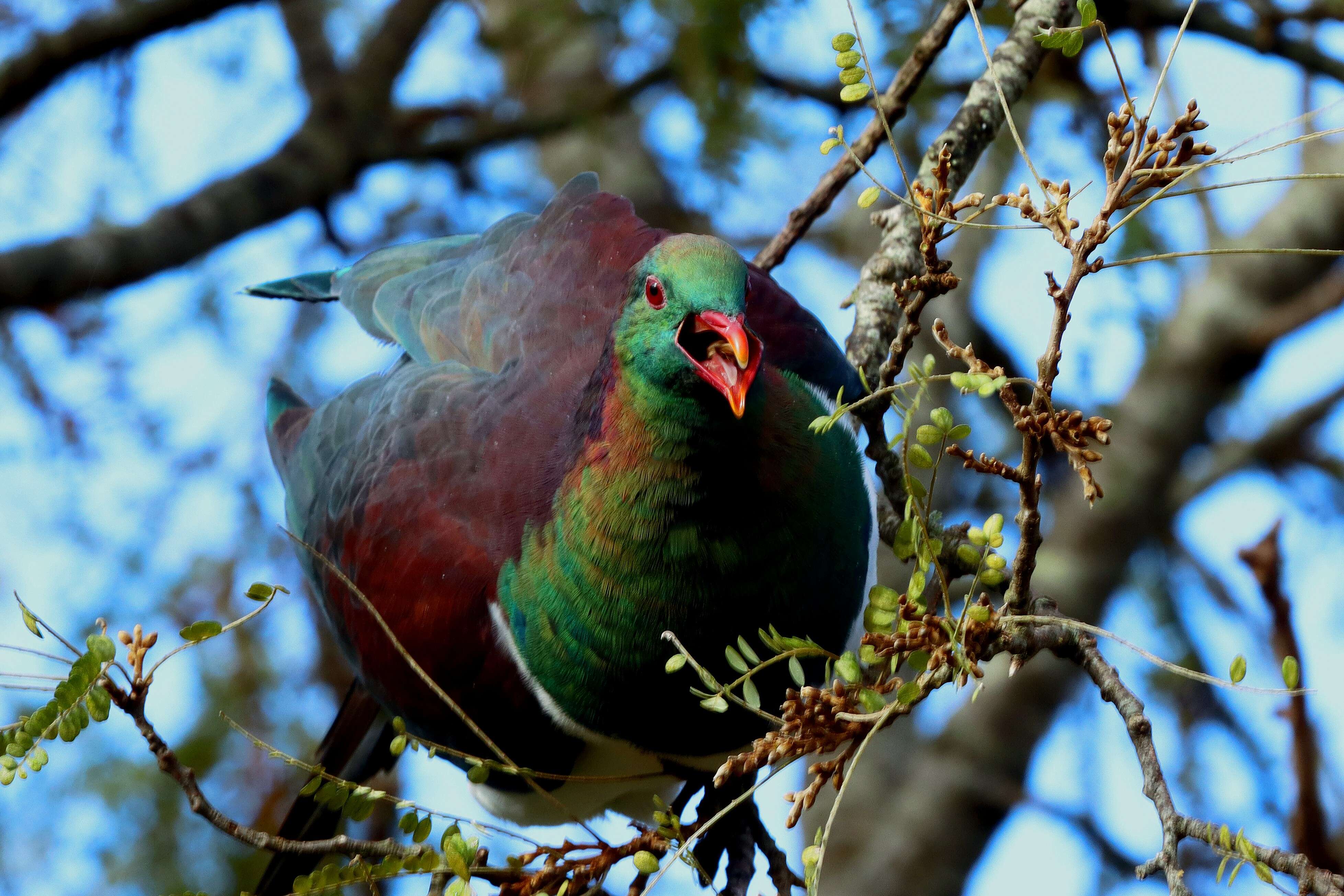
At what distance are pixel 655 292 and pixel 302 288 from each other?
2.05 m

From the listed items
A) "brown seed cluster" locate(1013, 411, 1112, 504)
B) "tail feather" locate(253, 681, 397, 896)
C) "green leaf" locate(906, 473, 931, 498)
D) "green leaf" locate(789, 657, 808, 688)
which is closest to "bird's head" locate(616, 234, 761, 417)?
"green leaf" locate(906, 473, 931, 498)

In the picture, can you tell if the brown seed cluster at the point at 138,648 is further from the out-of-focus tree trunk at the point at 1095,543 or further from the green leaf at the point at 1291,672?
the out-of-focus tree trunk at the point at 1095,543

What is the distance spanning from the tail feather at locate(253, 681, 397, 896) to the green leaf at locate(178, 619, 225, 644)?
155 centimetres

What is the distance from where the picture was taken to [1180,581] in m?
6.07

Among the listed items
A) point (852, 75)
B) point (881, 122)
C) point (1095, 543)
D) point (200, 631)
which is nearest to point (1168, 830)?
point (852, 75)

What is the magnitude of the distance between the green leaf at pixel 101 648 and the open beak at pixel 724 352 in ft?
2.94

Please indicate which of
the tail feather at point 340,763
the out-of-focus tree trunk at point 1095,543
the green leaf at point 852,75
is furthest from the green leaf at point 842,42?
the out-of-focus tree trunk at point 1095,543

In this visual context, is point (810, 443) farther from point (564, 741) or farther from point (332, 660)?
point (332, 660)

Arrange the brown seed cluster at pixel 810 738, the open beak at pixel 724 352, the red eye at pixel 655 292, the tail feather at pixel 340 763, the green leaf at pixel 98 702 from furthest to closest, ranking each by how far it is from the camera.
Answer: the tail feather at pixel 340 763, the red eye at pixel 655 292, the open beak at pixel 724 352, the green leaf at pixel 98 702, the brown seed cluster at pixel 810 738

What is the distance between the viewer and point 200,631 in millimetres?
1841

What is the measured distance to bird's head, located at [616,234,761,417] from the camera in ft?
6.81

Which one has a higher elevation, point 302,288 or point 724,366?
point 724,366

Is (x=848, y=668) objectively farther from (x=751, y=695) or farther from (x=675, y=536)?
(x=675, y=536)

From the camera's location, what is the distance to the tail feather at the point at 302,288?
3.89 metres
